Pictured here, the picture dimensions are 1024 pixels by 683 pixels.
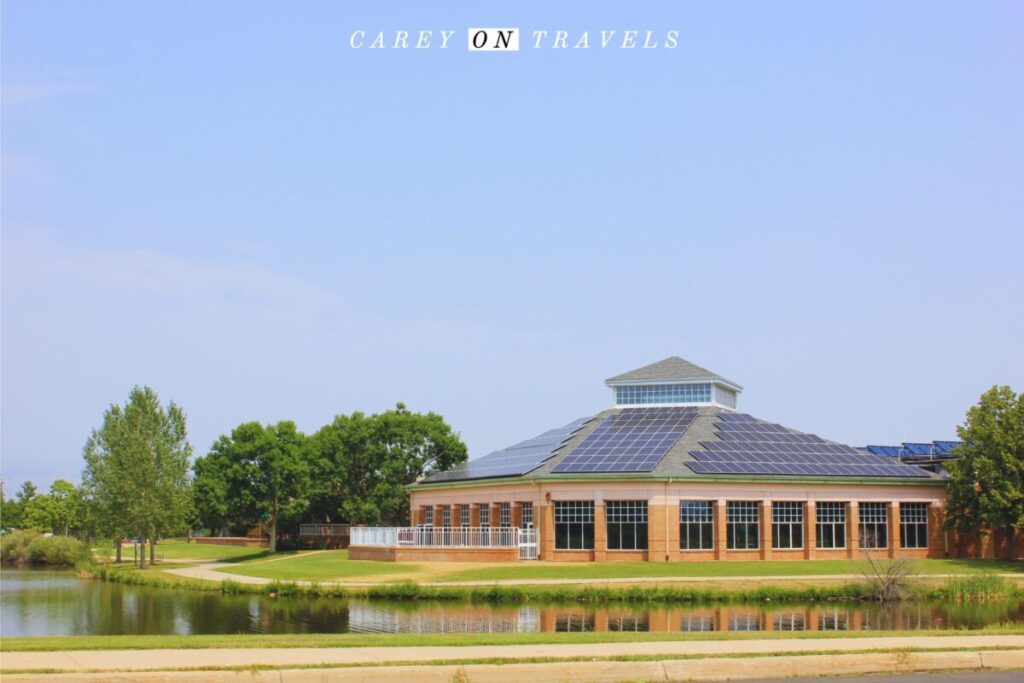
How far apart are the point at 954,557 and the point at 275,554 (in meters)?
43.7

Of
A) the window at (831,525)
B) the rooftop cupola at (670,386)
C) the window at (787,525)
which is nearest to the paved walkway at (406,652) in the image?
the window at (787,525)

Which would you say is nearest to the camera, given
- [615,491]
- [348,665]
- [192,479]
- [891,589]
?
[348,665]

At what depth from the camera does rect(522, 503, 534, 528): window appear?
61.3 metres

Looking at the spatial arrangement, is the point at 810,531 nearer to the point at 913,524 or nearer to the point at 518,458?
the point at 913,524

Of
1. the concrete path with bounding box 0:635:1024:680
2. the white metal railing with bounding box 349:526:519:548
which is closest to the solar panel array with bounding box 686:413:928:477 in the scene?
the white metal railing with bounding box 349:526:519:548

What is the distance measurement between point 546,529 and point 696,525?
7.42 m

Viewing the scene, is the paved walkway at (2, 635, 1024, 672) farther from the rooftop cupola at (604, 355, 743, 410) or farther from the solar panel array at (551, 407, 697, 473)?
the rooftop cupola at (604, 355, 743, 410)

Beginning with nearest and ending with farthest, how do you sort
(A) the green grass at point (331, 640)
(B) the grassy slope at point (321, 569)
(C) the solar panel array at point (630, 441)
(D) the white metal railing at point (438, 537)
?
(A) the green grass at point (331, 640) < (B) the grassy slope at point (321, 569) < (D) the white metal railing at point (438, 537) < (C) the solar panel array at point (630, 441)

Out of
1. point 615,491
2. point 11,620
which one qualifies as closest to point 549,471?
point 615,491

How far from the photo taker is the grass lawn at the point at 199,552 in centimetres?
8162

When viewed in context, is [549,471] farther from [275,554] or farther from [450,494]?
[275,554]

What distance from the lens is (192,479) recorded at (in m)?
78.9

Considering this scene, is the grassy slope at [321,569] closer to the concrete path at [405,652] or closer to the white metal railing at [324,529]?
the white metal railing at [324,529]

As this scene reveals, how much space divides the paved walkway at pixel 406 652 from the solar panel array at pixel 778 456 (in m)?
36.2
